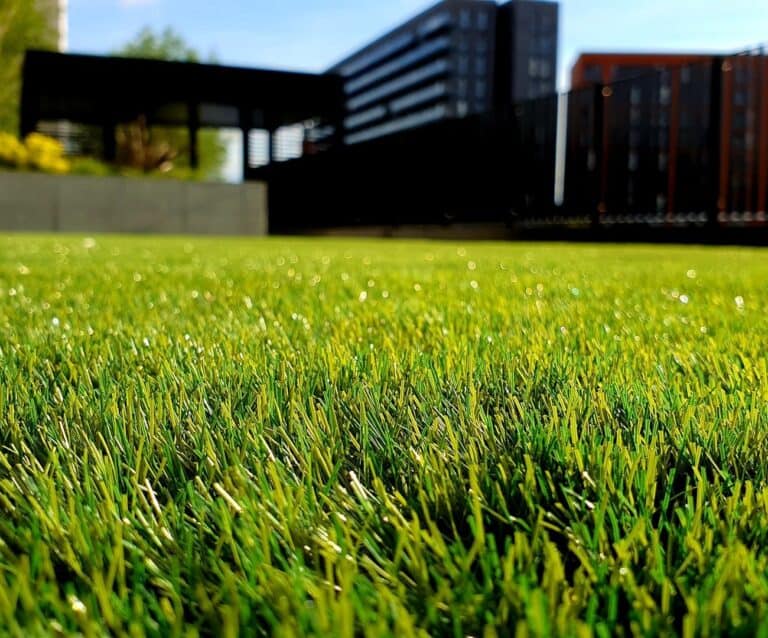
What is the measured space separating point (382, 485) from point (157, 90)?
27922 mm

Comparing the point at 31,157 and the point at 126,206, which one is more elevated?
the point at 31,157

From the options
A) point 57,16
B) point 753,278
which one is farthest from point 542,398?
point 57,16

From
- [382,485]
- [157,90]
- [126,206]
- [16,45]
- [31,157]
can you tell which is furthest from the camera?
[16,45]

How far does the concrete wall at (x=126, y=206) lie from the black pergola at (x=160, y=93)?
535 centimetres

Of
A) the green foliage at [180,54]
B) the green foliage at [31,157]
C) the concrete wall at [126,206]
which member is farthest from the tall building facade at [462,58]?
the green foliage at [31,157]

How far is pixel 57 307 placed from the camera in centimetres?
304

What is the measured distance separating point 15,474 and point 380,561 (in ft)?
1.75

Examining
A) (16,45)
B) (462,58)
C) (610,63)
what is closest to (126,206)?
(16,45)

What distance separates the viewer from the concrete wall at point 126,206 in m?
18.7

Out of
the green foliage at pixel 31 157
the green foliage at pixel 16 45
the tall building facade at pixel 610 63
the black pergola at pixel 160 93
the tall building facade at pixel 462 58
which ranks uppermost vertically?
the tall building facade at pixel 462 58

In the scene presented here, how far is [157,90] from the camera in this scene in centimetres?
2673

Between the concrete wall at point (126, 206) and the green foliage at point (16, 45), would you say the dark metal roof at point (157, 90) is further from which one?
the concrete wall at point (126, 206)

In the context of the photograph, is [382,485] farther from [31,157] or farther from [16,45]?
[16,45]

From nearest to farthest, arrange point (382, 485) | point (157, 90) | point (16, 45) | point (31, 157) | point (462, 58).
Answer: point (382, 485)
point (31, 157)
point (157, 90)
point (16, 45)
point (462, 58)
